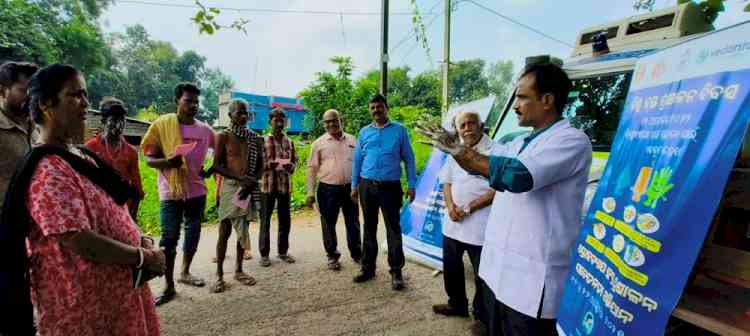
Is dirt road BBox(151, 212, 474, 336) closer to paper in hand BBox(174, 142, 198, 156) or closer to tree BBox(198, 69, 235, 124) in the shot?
paper in hand BBox(174, 142, 198, 156)

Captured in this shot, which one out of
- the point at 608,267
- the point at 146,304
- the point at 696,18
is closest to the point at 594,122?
the point at 696,18

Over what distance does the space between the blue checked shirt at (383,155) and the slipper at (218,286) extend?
165cm

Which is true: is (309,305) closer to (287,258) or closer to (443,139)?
(287,258)

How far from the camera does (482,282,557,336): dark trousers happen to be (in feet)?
5.59

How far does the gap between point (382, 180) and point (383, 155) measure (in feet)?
0.82

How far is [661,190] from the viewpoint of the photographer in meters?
1.52

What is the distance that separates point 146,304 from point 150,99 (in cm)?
5566

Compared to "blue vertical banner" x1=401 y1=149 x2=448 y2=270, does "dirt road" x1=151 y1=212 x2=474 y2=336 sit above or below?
below

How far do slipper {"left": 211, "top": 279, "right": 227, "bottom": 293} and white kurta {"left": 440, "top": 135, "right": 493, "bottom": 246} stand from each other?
223cm

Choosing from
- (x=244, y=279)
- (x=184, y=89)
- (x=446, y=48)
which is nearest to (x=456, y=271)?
(x=244, y=279)

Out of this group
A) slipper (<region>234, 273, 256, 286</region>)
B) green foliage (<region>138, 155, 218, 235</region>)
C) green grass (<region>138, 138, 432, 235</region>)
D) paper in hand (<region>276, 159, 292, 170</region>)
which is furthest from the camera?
green grass (<region>138, 138, 432, 235</region>)

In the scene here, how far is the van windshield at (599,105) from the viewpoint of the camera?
10.3 ft

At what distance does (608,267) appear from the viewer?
65.8 inches

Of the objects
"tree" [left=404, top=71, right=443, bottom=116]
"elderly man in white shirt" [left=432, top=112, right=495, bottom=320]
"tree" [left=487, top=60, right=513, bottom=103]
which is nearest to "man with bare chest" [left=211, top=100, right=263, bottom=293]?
"elderly man in white shirt" [left=432, top=112, right=495, bottom=320]
